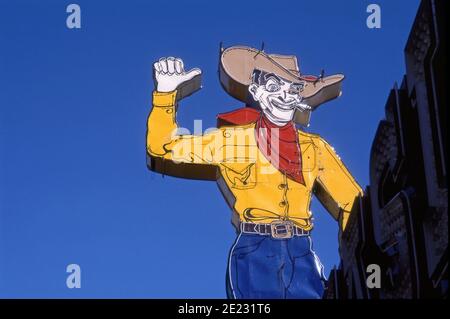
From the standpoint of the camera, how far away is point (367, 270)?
1423cm

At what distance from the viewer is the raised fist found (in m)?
21.6

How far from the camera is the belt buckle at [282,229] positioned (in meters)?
20.0

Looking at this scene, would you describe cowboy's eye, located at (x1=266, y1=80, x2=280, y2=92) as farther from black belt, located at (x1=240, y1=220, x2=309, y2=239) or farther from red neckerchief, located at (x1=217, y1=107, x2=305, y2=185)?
black belt, located at (x1=240, y1=220, x2=309, y2=239)

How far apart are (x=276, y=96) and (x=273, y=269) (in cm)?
399

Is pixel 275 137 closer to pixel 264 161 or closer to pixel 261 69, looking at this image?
pixel 264 161

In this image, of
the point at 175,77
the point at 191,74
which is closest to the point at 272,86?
the point at 191,74

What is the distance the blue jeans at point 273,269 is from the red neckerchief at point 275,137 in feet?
5.11

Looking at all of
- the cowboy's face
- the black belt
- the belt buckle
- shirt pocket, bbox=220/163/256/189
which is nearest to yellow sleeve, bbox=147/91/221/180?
shirt pocket, bbox=220/163/256/189

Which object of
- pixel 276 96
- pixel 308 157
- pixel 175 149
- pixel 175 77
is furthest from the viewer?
pixel 276 96

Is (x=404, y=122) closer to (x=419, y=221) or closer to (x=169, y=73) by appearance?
(x=419, y=221)

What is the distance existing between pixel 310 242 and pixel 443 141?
8088 millimetres

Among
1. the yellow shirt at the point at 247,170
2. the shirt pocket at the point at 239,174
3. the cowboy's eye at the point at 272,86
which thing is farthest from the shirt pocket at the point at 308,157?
the cowboy's eye at the point at 272,86

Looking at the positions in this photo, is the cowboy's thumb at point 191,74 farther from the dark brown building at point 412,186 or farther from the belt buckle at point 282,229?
the dark brown building at point 412,186

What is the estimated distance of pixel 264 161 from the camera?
2102cm
